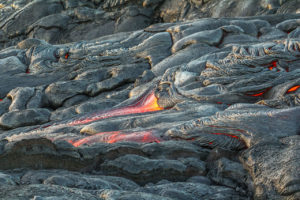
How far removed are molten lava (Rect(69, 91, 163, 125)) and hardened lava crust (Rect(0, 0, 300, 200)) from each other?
27 millimetres

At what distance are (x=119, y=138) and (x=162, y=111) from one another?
4.67 feet

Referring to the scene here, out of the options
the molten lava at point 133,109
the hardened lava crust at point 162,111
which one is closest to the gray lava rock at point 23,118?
the hardened lava crust at point 162,111

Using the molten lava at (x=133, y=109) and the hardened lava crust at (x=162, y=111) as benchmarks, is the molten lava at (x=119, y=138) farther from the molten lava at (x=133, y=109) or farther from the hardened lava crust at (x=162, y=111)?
the molten lava at (x=133, y=109)

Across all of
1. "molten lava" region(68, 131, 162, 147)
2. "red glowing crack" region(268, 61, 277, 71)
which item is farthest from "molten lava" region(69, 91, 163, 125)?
"red glowing crack" region(268, 61, 277, 71)

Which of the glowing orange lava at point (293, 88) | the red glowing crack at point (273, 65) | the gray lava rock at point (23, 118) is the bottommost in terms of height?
the gray lava rock at point (23, 118)

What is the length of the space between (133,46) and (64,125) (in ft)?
11.5

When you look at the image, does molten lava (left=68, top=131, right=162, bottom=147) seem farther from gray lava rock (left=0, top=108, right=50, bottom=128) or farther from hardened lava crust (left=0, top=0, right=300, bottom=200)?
gray lava rock (left=0, top=108, right=50, bottom=128)

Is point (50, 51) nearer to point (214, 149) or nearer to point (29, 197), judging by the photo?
point (214, 149)

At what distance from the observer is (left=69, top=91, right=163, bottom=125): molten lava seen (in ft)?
20.5

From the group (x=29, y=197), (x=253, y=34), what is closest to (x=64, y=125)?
(x=29, y=197)

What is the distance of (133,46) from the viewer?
8898 millimetres

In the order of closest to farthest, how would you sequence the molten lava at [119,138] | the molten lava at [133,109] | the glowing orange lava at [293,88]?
the molten lava at [119,138] → the glowing orange lava at [293,88] → the molten lava at [133,109]

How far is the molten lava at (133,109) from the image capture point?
624cm

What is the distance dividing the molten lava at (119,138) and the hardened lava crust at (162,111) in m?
0.02
